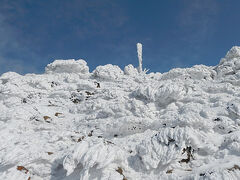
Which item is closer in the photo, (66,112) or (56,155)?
(56,155)

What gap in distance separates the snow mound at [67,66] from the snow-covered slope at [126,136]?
1297 centimetres

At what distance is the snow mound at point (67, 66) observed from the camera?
3158cm

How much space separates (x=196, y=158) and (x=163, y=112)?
5816 mm

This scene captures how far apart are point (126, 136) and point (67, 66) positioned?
23786 mm

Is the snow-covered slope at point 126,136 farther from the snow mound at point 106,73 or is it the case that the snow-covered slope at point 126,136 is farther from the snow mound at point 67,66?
the snow mound at point 67,66

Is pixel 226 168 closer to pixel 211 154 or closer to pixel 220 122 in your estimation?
pixel 211 154

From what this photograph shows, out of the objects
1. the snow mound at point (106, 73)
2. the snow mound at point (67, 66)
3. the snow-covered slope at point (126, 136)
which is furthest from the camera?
the snow mound at point (67, 66)

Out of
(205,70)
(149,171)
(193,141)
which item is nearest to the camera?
(149,171)

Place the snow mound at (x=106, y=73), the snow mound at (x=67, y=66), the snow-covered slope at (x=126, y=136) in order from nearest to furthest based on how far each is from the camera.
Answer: the snow-covered slope at (x=126, y=136) < the snow mound at (x=106, y=73) < the snow mound at (x=67, y=66)

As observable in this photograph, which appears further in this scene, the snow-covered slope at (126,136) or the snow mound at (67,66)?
the snow mound at (67,66)

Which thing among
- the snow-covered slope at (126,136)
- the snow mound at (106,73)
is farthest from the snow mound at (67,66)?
the snow-covered slope at (126,136)

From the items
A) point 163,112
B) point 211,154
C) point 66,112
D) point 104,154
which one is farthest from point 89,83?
point 211,154

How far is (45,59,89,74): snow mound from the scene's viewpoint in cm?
3158

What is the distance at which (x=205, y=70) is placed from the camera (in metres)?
24.6
